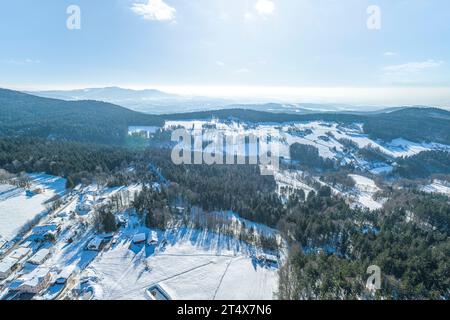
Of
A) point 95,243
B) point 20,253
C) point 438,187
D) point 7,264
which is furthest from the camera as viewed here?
point 438,187

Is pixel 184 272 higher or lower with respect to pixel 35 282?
lower

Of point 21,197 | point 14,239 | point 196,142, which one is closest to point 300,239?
point 14,239

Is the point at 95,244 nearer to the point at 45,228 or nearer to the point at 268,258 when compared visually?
the point at 45,228

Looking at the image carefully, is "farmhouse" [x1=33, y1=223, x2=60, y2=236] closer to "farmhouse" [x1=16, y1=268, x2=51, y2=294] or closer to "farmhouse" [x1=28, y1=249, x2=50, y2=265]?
"farmhouse" [x1=28, y1=249, x2=50, y2=265]

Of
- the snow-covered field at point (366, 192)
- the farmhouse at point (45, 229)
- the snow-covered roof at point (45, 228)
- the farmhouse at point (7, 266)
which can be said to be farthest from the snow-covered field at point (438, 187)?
the farmhouse at point (7, 266)

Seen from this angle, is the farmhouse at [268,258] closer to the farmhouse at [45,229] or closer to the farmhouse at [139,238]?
the farmhouse at [139,238]

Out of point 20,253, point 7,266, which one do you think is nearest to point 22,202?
point 20,253
